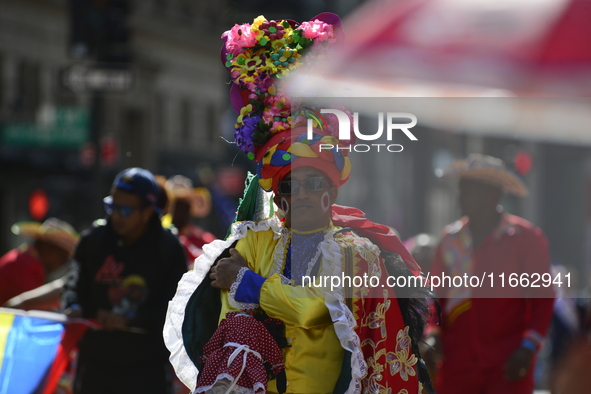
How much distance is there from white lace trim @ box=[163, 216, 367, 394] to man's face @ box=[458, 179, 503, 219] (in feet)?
7.39

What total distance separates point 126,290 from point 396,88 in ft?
9.98

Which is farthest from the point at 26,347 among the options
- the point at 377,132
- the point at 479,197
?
the point at 377,132

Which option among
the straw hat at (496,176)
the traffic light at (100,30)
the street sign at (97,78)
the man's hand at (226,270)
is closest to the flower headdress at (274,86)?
the man's hand at (226,270)

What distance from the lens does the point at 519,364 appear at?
5.79 meters

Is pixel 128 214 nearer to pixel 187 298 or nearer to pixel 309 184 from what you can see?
pixel 187 298

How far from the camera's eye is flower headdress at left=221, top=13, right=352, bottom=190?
13.2 feet

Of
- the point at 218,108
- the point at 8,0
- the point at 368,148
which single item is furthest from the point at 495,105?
the point at 218,108

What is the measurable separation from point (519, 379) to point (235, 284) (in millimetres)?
2679

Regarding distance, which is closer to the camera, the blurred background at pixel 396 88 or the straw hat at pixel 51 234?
the blurred background at pixel 396 88

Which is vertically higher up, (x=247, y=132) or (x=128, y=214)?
(x=247, y=132)

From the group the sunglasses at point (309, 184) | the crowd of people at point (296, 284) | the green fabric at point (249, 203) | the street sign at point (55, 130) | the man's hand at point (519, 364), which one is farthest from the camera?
the street sign at point (55, 130)

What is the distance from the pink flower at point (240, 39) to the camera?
4062mm

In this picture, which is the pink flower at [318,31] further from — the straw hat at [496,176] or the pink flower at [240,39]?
the straw hat at [496,176]

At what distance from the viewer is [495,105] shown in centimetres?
314
